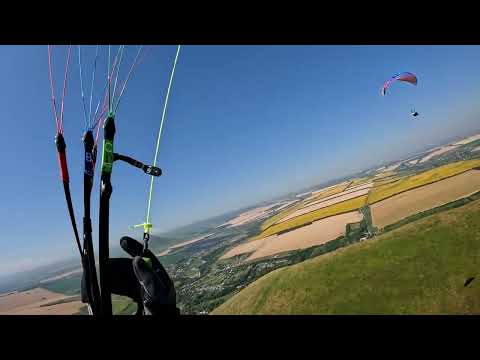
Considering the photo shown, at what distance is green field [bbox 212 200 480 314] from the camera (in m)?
14.5

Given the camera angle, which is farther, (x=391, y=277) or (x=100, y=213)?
(x=391, y=277)

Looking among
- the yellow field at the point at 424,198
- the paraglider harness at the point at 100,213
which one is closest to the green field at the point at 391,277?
the yellow field at the point at 424,198

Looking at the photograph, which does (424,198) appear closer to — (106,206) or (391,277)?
(391,277)

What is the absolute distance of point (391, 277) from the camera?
16.9 meters

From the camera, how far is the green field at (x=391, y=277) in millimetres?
14508

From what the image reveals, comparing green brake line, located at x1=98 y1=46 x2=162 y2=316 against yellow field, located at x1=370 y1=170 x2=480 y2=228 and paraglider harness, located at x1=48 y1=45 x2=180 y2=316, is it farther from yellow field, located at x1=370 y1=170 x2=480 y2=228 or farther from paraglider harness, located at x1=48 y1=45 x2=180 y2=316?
yellow field, located at x1=370 y1=170 x2=480 y2=228

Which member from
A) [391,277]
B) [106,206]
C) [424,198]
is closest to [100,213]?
[106,206]

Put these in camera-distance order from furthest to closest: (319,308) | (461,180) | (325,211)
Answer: (325,211) < (461,180) < (319,308)

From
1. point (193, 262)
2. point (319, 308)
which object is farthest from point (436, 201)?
point (193, 262)

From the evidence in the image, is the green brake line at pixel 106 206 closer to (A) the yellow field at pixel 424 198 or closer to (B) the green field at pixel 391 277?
(B) the green field at pixel 391 277

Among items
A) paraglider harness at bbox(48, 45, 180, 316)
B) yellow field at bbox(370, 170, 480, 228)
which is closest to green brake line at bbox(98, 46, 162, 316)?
paraglider harness at bbox(48, 45, 180, 316)
